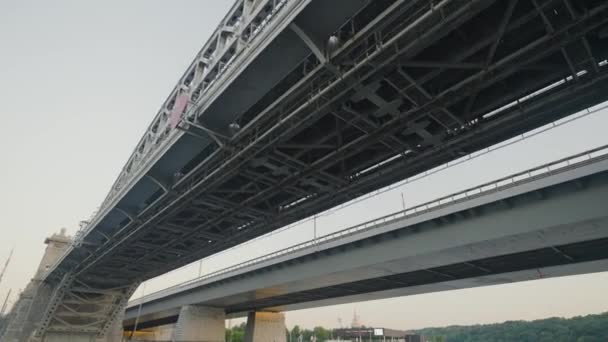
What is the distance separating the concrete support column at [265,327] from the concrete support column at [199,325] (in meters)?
5.03

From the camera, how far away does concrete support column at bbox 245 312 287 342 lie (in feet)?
166

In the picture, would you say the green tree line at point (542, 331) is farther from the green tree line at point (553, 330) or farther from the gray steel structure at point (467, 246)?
the gray steel structure at point (467, 246)

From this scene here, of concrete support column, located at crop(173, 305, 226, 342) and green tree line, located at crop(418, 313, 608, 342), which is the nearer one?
concrete support column, located at crop(173, 305, 226, 342)

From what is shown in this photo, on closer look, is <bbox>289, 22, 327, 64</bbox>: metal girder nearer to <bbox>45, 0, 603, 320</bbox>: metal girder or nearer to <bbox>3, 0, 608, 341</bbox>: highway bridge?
<bbox>3, 0, 608, 341</bbox>: highway bridge

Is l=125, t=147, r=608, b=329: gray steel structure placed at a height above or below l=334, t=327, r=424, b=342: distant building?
above

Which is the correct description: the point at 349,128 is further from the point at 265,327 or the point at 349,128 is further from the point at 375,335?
the point at 375,335

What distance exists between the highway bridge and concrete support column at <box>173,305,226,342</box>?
27.5 m

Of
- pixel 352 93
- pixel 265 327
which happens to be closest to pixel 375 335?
pixel 265 327

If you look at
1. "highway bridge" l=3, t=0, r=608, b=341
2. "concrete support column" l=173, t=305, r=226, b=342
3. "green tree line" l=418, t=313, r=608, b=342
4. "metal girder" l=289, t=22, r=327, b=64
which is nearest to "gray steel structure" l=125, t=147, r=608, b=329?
"highway bridge" l=3, t=0, r=608, b=341

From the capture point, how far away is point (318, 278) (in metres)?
30.2

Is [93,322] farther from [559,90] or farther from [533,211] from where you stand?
[559,90]

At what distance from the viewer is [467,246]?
20.5m

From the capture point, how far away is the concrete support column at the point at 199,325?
1709 inches

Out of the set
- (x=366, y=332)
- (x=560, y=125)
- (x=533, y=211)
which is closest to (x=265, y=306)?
(x=533, y=211)
